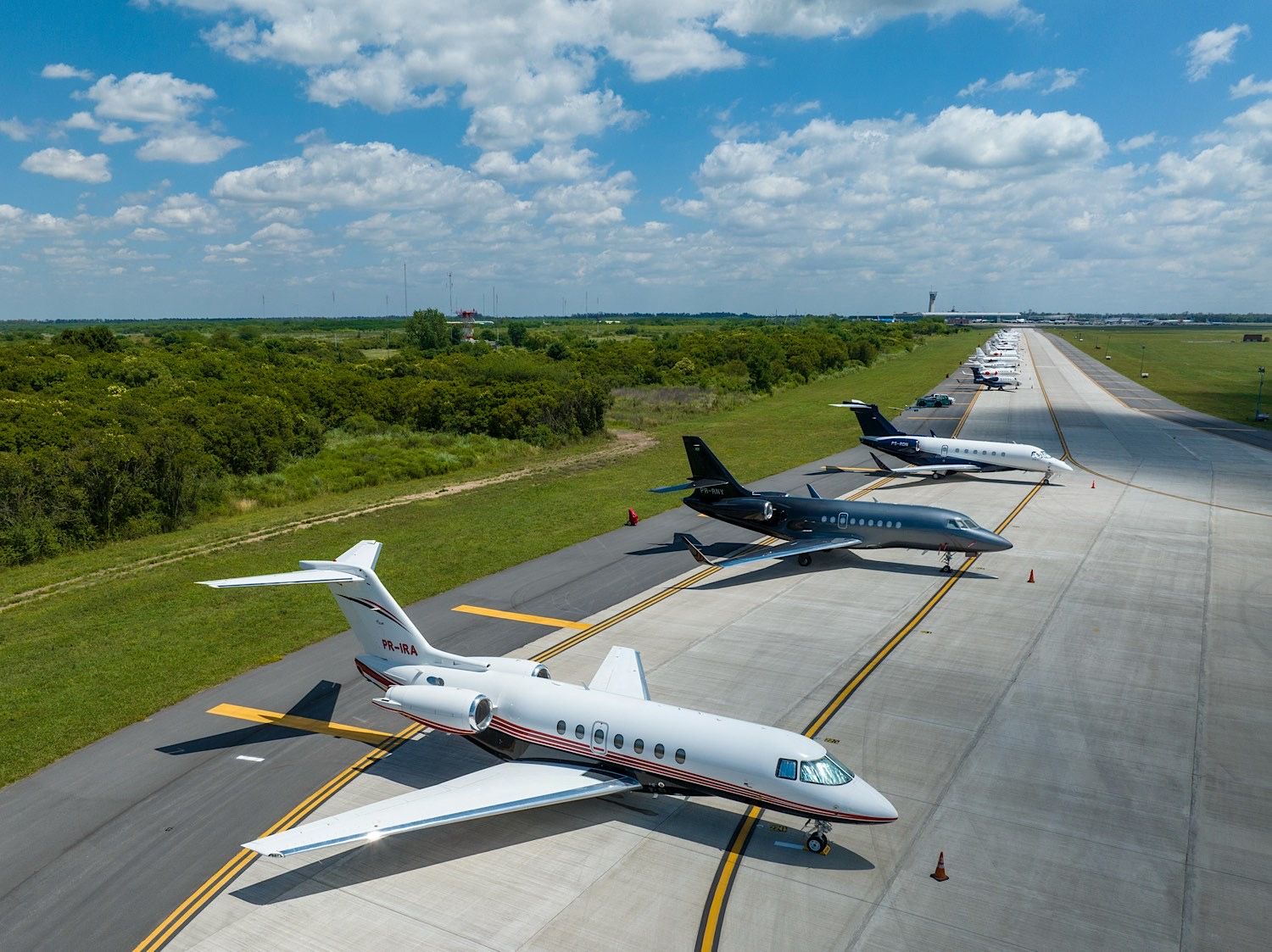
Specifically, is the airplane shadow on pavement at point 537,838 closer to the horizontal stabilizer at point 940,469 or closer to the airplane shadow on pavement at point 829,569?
the airplane shadow on pavement at point 829,569

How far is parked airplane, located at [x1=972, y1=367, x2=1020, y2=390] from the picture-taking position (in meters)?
108

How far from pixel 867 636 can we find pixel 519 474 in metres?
37.1

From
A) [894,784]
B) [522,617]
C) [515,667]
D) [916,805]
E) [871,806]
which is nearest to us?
[871,806]

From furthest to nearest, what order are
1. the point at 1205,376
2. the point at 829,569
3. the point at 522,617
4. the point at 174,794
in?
1. the point at 1205,376
2. the point at 829,569
3. the point at 522,617
4. the point at 174,794

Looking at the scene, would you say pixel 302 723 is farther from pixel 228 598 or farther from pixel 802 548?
pixel 802 548

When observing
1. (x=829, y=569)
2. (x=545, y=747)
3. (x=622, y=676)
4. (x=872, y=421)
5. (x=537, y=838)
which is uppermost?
(x=872, y=421)

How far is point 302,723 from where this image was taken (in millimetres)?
20875

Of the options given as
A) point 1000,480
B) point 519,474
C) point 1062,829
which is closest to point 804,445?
point 1000,480

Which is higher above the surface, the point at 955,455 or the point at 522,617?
the point at 955,455

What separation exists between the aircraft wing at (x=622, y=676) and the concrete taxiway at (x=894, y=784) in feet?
6.10

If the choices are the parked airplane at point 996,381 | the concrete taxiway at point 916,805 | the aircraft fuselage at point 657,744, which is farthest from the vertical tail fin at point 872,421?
the parked airplane at point 996,381

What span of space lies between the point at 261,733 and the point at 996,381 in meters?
107

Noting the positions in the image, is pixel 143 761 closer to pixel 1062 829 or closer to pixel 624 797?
pixel 624 797

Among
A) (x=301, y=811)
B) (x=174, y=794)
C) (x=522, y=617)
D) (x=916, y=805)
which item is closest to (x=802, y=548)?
(x=522, y=617)
